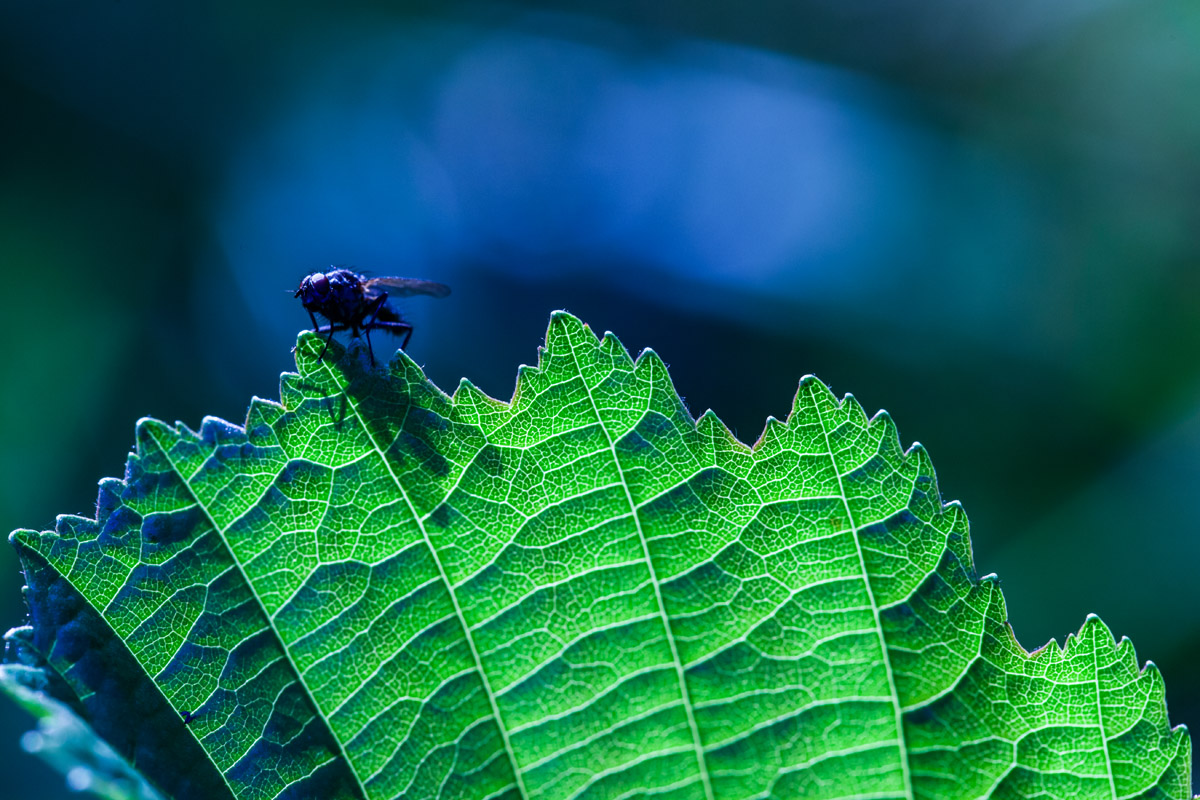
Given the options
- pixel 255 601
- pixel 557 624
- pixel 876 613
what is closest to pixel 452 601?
pixel 557 624

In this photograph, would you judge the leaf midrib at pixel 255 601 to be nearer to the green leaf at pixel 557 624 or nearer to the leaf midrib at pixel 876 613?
the green leaf at pixel 557 624

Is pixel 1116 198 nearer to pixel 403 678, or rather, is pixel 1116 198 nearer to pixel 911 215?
pixel 911 215

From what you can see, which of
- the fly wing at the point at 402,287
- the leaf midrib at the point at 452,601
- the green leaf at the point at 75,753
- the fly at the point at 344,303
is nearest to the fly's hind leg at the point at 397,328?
the fly at the point at 344,303

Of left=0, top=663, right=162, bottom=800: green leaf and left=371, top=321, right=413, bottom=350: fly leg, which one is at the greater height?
left=371, top=321, right=413, bottom=350: fly leg

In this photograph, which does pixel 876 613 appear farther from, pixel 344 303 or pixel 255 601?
pixel 344 303

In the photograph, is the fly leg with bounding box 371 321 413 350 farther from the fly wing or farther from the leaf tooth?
the leaf tooth

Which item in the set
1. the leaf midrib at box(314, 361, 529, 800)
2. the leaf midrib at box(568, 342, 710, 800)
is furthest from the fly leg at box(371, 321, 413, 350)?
the leaf midrib at box(568, 342, 710, 800)
